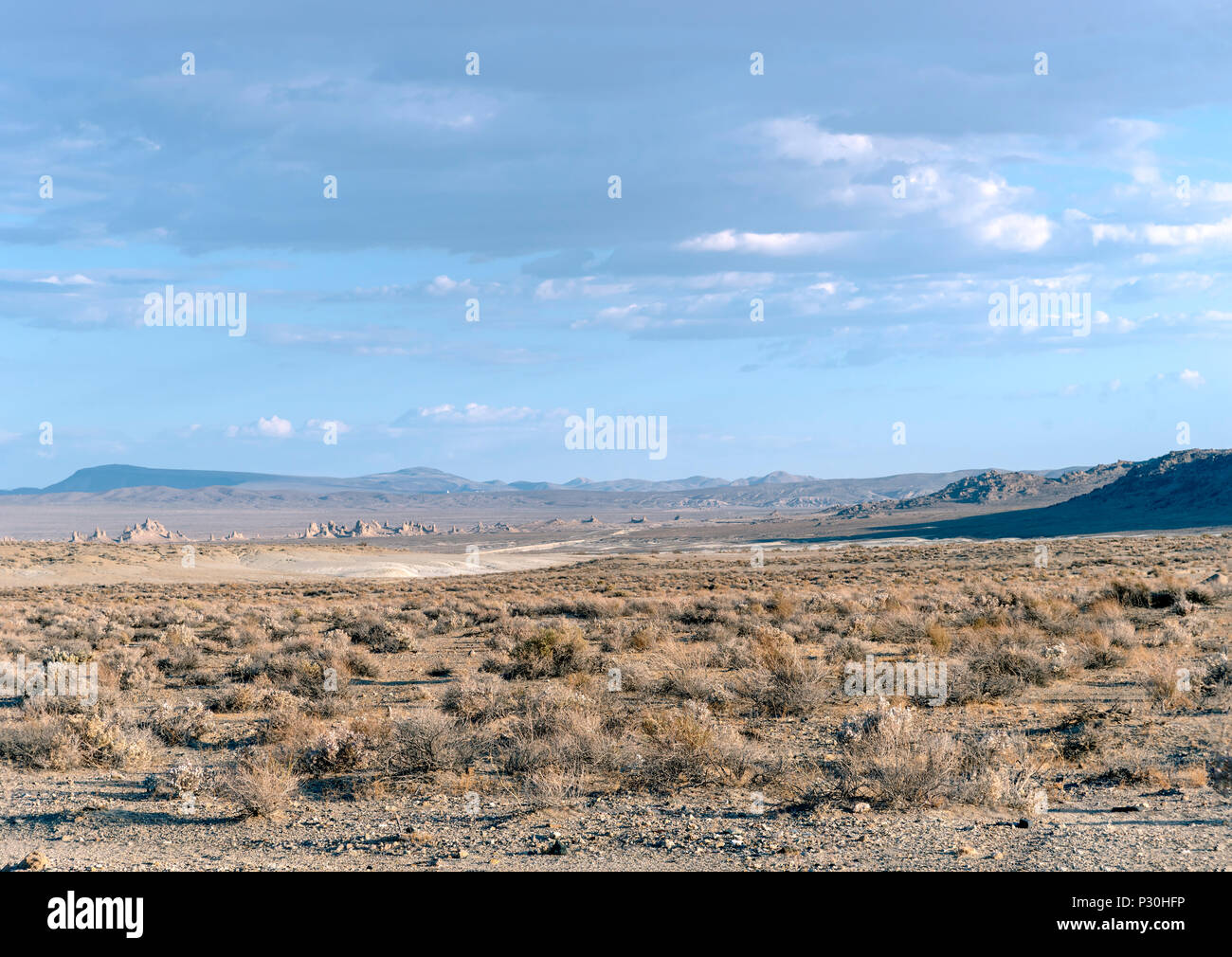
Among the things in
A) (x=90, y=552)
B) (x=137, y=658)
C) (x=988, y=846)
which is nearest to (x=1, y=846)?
(x=988, y=846)

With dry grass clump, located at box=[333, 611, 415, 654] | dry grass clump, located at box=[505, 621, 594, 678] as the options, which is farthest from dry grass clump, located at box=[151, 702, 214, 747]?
dry grass clump, located at box=[333, 611, 415, 654]

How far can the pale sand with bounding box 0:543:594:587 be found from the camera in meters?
51.3

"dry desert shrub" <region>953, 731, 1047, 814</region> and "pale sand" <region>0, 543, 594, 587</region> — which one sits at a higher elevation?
"dry desert shrub" <region>953, 731, 1047, 814</region>

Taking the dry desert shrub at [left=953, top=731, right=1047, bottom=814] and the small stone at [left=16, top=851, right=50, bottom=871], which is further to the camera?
the dry desert shrub at [left=953, top=731, right=1047, bottom=814]

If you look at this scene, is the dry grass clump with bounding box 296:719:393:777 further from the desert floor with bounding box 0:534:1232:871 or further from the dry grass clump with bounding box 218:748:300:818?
the dry grass clump with bounding box 218:748:300:818

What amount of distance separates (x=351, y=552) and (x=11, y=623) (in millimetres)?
50930

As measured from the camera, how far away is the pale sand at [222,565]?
5128 cm

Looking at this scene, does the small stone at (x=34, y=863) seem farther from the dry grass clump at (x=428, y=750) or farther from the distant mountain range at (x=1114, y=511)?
the distant mountain range at (x=1114, y=511)

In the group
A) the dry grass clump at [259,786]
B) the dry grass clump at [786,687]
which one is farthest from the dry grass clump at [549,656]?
the dry grass clump at [259,786]

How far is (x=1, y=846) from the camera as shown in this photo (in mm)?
6699

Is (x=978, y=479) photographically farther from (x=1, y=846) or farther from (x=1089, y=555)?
(x=1, y=846)

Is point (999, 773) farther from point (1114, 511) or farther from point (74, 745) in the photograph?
point (1114, 511)

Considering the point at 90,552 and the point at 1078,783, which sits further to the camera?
the point at 90,552
